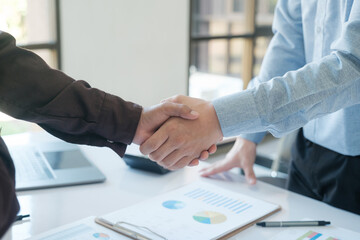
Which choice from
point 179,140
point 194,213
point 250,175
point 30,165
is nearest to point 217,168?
point 250,175

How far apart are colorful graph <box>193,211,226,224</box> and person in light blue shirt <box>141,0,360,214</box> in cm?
20

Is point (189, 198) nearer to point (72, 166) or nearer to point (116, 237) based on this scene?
point (116, 237)

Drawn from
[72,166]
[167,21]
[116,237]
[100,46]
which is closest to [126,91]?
[100,46]

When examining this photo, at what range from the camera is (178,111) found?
1.19 meters

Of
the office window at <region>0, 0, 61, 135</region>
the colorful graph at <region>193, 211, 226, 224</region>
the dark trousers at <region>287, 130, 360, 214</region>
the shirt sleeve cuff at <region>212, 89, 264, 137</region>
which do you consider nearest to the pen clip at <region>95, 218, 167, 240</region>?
the colorful graph at <region>193, 211, 226, 224</region>

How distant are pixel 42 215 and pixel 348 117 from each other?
32.5 inches

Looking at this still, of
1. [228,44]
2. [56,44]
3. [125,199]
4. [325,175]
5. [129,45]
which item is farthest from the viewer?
[228,44]

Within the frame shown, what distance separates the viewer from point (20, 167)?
4.35 ft

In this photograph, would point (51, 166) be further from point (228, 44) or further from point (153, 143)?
point (228, 44)

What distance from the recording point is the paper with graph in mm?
955

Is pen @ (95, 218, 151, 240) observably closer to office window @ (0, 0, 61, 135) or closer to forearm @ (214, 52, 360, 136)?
forearm @ (214, 52, 360, 136)

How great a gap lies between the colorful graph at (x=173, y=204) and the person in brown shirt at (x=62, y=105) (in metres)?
0.17

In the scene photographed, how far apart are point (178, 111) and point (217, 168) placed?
255 millimetres

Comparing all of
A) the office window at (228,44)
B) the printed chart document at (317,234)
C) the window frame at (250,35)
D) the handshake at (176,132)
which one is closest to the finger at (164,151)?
the handshake at (176,132)
